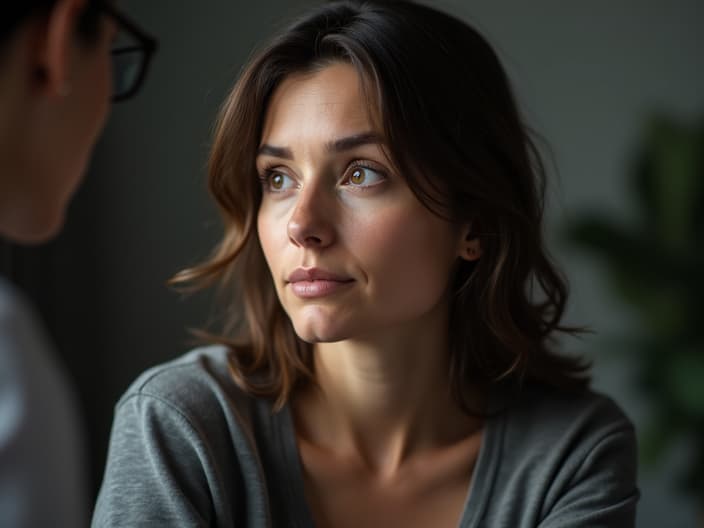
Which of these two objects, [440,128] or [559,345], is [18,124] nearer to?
[440,128]

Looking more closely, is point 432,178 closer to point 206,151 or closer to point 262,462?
point 262,462

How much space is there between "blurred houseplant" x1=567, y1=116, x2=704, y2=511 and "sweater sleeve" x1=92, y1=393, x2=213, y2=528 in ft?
6.92

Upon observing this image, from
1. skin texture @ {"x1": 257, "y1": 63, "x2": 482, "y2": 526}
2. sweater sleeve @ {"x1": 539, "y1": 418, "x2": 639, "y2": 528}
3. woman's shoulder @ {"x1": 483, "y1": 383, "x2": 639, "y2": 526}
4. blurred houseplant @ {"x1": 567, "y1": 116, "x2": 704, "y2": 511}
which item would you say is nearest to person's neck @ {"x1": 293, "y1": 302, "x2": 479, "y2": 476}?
skin texture @ {"x1": 257, "y1": 63, "x2": 482, "y2": 526}

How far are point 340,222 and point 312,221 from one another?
0.17 ft

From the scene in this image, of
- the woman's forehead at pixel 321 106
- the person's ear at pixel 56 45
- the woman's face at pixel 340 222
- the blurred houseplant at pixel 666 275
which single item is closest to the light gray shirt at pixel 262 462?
the woman's face at pixel 340 222

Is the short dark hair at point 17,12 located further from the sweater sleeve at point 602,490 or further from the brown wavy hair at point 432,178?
the sweater sleeve at point 602,490

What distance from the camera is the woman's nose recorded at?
4.33 ft

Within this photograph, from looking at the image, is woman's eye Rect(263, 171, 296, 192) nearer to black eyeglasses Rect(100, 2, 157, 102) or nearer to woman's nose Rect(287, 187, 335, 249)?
woman's nose Rect(287, 187, 335, 249)

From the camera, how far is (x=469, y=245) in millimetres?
1502

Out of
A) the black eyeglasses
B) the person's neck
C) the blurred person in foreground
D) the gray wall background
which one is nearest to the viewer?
the blurred person in foreground

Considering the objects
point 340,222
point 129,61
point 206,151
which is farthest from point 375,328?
point 206,151

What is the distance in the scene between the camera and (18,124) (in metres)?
0.77

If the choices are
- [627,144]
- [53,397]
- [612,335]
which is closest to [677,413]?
[612,335]

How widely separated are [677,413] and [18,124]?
2.73m
